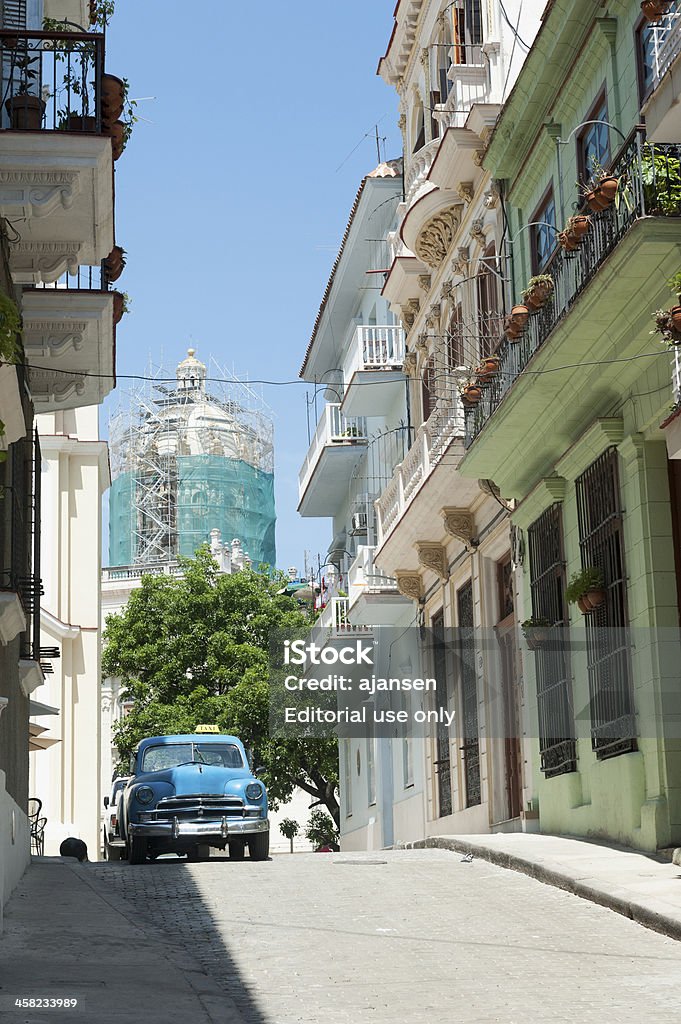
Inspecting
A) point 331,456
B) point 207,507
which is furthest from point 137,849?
point 207,507

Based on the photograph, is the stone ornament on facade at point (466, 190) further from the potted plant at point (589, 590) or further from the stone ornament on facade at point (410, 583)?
the potted plant at point (589, 590)

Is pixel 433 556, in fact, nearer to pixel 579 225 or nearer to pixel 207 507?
pixel 579 225

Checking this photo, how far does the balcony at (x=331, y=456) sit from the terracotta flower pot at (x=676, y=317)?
21253 mm

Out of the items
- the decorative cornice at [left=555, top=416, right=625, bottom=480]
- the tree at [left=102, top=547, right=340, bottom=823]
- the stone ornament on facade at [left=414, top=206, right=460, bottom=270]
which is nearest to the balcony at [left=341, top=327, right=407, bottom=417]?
the stone ornament on facade at [left=414, top=206, right=460, bottom=270]

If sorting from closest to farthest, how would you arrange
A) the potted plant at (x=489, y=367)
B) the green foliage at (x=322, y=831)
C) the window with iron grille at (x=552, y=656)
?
the window with iron grille at (x=552, y=656) → the potted plant at (x=489, y=367) → the green foliage at (x=322, y=831)

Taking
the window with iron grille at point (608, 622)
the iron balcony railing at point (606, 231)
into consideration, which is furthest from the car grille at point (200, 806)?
the iron balcony railing at point (606, 231)

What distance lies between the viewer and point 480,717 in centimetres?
2258

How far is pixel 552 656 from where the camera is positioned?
1812cm

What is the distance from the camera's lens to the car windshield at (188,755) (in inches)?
830

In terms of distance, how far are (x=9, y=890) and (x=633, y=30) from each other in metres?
9.89

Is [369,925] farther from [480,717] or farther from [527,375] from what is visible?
[480,717]

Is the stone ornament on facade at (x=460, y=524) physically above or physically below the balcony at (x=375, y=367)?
below

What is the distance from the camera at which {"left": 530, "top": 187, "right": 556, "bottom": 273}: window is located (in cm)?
1845

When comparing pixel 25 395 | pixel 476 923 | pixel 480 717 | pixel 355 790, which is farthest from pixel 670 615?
pixel 355 790
